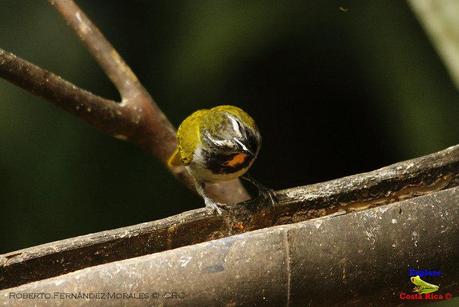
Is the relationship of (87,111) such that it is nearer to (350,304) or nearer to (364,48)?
(350,304)

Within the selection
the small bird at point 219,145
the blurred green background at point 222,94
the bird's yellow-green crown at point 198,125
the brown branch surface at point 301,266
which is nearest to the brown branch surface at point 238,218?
the small bird at point 219,145

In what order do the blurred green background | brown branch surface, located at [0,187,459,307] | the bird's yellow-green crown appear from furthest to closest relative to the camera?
1. the blurred green background
2. the bird's yellow-green crown
3. brown branch surface, located at [0,187,459,307]

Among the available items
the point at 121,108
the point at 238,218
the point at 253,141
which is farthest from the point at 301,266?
the point at 121,108

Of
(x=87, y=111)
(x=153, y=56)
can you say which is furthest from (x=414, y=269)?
(x=153, y=56)

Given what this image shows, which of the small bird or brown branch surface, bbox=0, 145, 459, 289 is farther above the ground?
the small bird

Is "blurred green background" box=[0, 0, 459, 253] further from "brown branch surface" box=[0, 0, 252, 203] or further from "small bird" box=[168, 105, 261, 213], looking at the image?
"small bird" box=[168, 105, 261, 213]

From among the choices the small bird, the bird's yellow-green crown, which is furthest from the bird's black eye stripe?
the bird's yellow-green crown

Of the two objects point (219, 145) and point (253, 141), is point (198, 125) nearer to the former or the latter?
point (219, 145)
